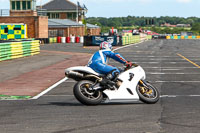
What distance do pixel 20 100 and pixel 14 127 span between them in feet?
13.4

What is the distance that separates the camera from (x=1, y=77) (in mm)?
18812

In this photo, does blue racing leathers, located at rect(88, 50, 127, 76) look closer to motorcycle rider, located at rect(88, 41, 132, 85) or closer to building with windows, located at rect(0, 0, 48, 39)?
motorcycle rider, located at rect(88, 41, 132, 85)

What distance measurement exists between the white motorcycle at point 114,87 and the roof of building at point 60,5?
11245 centimetres

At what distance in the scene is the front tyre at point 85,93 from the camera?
1014cm

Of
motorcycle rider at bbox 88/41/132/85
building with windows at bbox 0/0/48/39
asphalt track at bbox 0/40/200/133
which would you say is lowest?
asphalt track at bbox 0/40/200/133

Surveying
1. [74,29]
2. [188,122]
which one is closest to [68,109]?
[188,122]

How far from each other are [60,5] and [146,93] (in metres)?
116

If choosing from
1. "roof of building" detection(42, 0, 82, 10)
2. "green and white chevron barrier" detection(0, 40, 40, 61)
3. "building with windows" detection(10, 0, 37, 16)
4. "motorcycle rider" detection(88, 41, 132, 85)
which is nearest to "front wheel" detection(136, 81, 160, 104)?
"motorcycle rider" detection(88, 41, 132, 85)

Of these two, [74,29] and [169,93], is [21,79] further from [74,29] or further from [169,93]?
[74,29]

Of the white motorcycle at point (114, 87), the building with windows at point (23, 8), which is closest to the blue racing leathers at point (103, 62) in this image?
the white motorcycle at point (114, 87)

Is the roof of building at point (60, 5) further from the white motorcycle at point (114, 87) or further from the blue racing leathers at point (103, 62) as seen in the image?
the white motorcycle at point (114, 87)

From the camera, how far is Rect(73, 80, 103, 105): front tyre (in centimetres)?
1014

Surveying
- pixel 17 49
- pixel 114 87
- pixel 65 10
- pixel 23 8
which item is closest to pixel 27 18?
pixel 23 8

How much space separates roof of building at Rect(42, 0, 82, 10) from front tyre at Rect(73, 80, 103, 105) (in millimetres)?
112781
